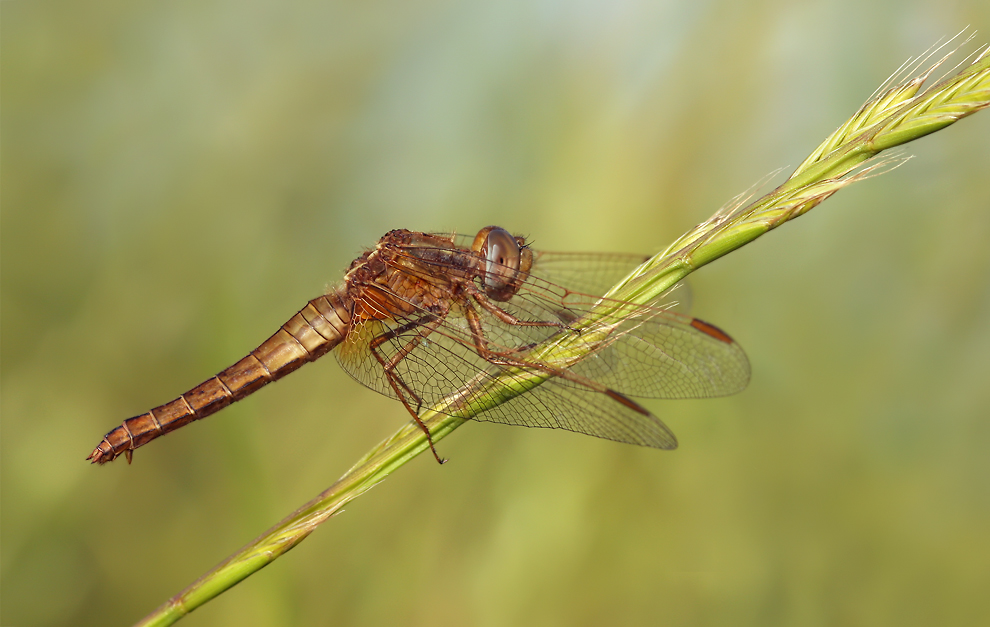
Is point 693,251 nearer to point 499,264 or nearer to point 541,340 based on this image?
point 541,340

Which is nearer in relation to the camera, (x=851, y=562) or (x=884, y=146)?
(x=884, y=146)

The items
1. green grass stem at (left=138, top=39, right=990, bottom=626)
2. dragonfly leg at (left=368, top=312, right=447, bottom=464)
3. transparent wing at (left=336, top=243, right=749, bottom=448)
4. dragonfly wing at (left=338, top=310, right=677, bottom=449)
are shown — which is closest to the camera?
green grass stem at (left=138, top=39, right=990, bottom=626)

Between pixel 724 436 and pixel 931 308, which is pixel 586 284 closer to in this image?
pixel 724 436

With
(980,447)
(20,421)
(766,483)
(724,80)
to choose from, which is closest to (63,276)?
A: (20,421)

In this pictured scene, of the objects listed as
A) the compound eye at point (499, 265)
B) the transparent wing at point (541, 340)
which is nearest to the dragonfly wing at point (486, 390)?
the transparent wing at point (541, 340)

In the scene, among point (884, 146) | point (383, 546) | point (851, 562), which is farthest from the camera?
point (383, 546)

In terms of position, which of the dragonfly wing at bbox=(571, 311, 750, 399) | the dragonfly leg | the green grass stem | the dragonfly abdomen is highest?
the dragonfly abdomen

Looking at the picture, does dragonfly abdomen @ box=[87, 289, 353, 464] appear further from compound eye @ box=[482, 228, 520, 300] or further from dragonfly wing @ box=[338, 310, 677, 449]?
compound eye @ box=[482, 228, 520, 300]

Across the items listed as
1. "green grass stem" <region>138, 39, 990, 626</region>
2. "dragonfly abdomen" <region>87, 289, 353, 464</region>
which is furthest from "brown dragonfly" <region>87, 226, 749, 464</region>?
"green grass stem" <region>138, 39, 990, 626</region>
